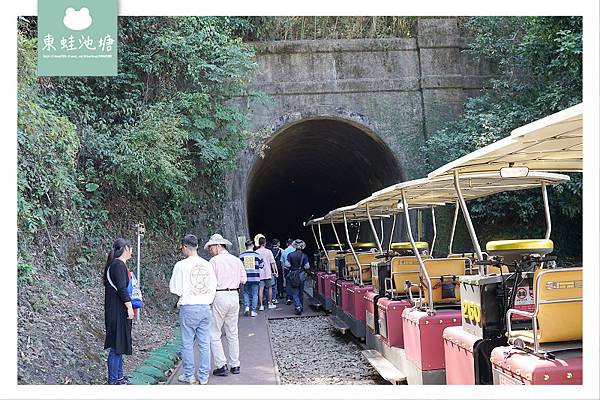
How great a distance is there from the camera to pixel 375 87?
17.3 m

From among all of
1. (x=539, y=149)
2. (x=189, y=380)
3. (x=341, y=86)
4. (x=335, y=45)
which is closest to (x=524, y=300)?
(x=539, y=149)

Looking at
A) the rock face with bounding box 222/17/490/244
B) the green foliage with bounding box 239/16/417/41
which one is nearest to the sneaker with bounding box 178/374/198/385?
the rock face with bounding box 222/17/490/244

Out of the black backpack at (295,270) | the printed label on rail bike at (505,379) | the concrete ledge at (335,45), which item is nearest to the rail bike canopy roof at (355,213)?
the black backpack at (295,270)

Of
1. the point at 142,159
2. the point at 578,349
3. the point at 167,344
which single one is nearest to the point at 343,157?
the point at 142,159

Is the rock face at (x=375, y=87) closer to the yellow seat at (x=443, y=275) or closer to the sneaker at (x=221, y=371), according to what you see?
the sneaker at (x=221, y=371)

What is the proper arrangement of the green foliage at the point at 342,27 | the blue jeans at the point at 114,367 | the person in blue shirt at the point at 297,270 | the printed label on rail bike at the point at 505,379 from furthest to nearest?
the green foliage at the point at 342,27
the person in blue shirt at the point at 297,270
the blue jeans at the point at 114,367
the printed label on rail bike at the point at 505,379

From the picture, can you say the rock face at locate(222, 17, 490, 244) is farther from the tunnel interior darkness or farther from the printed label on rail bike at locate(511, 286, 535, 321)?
the printed label on rail bike at locate(511, 286, 535, 321)

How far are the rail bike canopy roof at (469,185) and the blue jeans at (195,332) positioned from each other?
96.2 inches

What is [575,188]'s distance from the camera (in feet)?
47.7

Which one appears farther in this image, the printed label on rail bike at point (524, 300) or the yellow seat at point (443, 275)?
the yellow seat at point (443, 275)

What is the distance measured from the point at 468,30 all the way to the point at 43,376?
44.9 feet

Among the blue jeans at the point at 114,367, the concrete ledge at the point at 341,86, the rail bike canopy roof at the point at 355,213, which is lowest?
the blue jeans at the point at 114,367

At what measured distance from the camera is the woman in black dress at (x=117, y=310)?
6.93 meters

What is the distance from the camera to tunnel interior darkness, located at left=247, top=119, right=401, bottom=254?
725 inches
